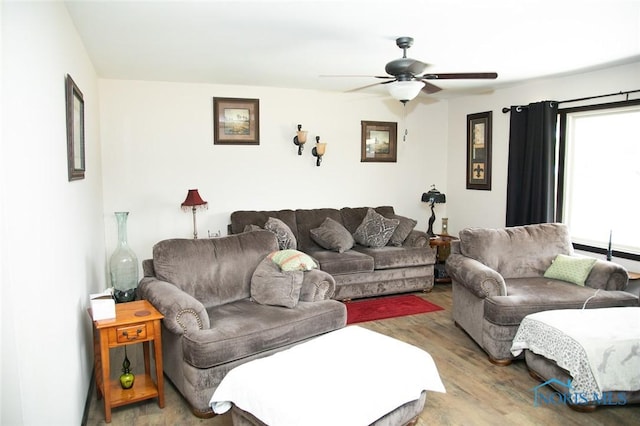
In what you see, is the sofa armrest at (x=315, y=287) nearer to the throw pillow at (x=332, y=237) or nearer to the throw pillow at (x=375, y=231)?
the throw pillow at (x=332, y=237)

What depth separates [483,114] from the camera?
5969 mm

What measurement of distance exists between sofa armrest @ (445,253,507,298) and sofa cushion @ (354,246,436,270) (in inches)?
47.7

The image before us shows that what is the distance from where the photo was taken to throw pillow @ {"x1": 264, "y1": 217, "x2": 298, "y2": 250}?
4977mm

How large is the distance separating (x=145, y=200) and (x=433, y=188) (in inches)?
155

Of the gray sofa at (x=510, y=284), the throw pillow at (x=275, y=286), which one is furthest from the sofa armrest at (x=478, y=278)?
the throw pillow at (x=275, y=286)

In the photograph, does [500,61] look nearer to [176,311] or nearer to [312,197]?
[312,197]

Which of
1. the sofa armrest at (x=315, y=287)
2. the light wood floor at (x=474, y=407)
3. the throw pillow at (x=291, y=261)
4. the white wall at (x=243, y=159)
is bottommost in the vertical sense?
the light wood floor at (x=474, y=407)

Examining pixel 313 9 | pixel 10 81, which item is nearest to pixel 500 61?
pixel 313 9

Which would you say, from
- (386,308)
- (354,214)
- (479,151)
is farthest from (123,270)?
(479,151)

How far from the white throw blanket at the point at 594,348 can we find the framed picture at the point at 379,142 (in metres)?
3.64

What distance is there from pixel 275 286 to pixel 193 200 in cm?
203

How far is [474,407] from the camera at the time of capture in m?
2.90

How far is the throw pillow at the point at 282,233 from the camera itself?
4977 mm

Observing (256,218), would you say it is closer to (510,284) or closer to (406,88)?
(406,88)
